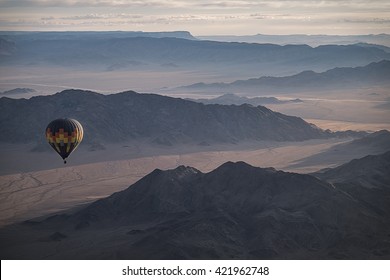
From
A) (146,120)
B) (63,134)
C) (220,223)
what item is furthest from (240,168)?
(146,120)

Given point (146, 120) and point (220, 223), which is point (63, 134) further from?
point (146, 120)

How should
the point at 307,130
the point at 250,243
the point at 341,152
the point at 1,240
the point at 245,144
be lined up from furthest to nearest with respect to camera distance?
the point at 307,130 < the point at 245,144 < the point at 341,152 < the point at 1,240 < the point at 250,243

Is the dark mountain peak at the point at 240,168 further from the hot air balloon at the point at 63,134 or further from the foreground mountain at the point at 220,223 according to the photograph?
the hot air balloon at the point at 63,134

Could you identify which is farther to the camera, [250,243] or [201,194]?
[201,194]

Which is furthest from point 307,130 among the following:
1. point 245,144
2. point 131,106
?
point 131,106

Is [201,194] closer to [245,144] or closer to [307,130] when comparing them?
[245,144]

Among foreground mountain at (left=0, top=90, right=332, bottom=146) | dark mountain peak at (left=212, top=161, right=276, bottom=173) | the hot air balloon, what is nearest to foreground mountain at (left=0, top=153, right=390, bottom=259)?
dark mountain peak at (left=212, top=161, right=276, bottom=173)
